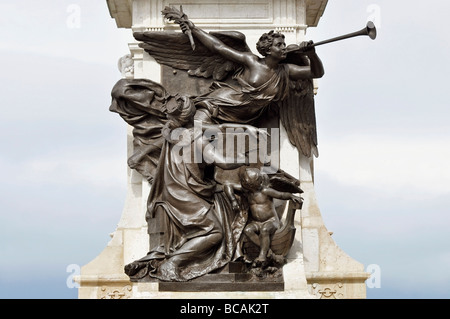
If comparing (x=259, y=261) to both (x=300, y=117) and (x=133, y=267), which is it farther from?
(x=300, y=117)

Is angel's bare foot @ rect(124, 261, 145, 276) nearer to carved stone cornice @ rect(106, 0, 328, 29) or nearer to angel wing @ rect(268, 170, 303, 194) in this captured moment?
angel wing @ rect(268, 170, 303, 194)

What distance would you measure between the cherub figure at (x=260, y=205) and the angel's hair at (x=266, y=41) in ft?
5.01

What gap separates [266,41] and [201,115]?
4.05ft

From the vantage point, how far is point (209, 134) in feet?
43.5

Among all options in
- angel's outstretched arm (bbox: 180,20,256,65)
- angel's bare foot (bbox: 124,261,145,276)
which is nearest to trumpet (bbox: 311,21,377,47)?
angel's outstretched arm (bbox: 180,20,256,65)

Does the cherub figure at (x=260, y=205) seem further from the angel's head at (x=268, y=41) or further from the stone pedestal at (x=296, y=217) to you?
the angel's head at (x=268, y=41)

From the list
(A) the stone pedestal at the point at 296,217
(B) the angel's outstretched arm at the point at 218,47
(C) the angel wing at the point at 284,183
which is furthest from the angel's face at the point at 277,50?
(C) the angel wing at the point at 284,183

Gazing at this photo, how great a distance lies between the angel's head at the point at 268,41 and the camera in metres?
13.3

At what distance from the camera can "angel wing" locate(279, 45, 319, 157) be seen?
13.8 meters

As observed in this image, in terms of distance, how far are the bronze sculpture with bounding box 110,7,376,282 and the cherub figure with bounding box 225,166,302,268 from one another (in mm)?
14

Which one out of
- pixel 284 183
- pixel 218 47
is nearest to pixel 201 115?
pixel 218 47

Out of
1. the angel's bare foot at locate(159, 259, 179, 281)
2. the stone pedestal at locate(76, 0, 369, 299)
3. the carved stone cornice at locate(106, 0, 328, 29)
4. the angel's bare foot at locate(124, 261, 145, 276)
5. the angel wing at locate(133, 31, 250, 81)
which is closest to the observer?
the angel's bare foot at locate(159, 259, 179, 281)
